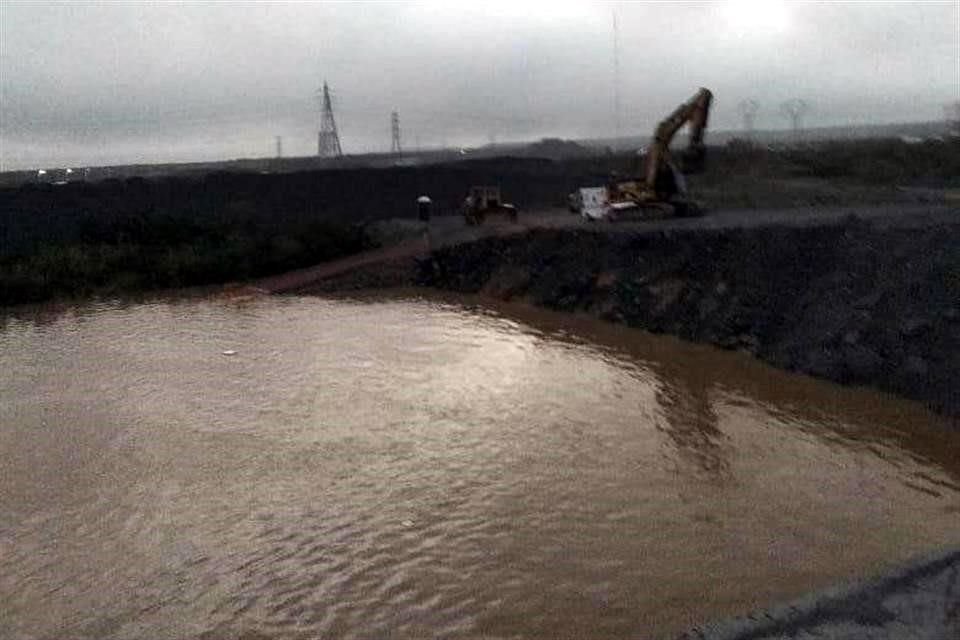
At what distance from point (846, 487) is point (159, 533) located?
7.50m

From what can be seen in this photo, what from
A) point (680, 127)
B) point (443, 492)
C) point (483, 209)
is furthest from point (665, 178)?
point (443, 492)

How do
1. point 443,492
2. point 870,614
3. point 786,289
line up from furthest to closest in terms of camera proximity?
point 786,289
point 443,492
point 870,614

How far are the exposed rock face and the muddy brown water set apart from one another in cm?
62

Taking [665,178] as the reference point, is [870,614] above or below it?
below

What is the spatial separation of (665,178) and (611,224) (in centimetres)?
275

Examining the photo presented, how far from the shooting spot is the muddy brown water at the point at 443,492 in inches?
295

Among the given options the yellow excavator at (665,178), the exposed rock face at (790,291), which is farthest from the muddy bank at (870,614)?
the yellow excavator at (665,178)

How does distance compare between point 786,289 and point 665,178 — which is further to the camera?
point 665,178

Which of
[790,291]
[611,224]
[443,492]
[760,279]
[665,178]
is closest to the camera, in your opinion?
[443,492]

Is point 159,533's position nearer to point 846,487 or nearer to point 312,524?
point 312,524

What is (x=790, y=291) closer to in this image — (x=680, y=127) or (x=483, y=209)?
(x=680, y=127)

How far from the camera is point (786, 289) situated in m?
16.3

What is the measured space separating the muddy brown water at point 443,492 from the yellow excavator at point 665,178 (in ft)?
30.8

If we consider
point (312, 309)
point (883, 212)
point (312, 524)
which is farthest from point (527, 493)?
point (883, 212)
